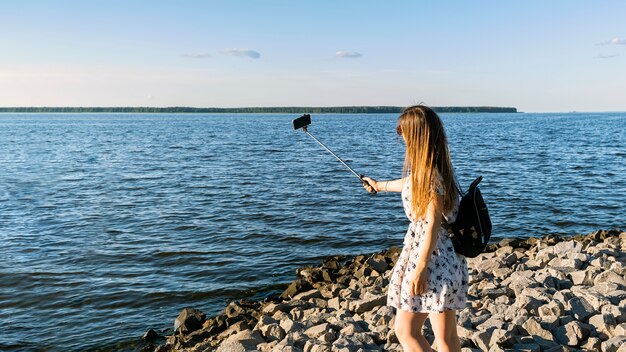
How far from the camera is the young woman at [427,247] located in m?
3.96

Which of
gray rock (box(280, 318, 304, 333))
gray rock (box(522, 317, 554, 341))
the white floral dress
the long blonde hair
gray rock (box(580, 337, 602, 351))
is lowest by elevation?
gray rock (box(280, 318, 304, 333))

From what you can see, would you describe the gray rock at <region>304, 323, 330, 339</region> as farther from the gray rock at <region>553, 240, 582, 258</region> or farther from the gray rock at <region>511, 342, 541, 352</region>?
the gray rock at <region>553, 240, 582, 258</region>

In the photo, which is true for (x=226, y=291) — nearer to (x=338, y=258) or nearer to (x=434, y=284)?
(x=338, y=258)

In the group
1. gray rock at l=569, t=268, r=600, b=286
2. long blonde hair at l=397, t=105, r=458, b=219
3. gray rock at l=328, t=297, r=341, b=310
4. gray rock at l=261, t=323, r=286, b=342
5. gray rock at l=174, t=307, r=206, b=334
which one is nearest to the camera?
long blonde hair at l=397, t=105, r=458, b=219

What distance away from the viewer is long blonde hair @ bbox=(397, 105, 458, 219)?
3949 mm

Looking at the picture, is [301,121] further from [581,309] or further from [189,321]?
[581,309]

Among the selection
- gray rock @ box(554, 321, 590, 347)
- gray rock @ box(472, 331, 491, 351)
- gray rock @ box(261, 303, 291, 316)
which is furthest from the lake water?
gray rock @ box(554, 321, 590, 347)

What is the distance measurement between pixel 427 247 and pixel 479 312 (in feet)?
Result: 11.3

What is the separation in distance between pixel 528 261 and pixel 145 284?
22.1ft

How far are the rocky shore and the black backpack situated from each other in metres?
2.13

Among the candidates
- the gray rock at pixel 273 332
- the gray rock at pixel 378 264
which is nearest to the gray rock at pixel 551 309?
the gray rock at pixel 273 332

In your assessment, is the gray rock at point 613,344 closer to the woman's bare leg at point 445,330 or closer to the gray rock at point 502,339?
the gray rock at point 502,339

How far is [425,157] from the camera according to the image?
3951 millimetres

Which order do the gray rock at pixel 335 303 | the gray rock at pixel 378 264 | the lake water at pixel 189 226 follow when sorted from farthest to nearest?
the gray rock at pixel 378 264 → the lake water at pixel 189 226 → the gray rock at pixel 335 303
